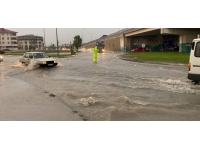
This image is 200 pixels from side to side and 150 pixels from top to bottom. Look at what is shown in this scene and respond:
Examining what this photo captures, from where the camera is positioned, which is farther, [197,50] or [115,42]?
[115,42]

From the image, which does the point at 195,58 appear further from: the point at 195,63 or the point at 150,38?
the point at 150,38

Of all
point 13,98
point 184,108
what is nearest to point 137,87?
point 184,108

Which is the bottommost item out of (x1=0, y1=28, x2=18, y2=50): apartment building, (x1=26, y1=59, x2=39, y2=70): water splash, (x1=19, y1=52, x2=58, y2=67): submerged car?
(x1=26, y1=59, x2=39, y2=70): water splash

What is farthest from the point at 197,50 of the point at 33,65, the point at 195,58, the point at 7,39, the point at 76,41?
the point at 7,39

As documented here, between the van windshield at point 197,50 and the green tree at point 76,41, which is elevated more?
the green tree at point 76,41

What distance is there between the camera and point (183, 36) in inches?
1753

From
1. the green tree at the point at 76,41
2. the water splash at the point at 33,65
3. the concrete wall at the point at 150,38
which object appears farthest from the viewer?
the green tree at the point at 76,41

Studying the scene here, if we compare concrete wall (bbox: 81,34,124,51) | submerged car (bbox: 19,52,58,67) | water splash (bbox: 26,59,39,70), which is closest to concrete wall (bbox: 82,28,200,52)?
concrete wall (bbox: 81,34,124,51)

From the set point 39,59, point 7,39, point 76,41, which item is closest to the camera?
point 39,59

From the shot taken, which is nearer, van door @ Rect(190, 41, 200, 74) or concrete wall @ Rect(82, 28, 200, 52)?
van door @ Rect(190, 41, 200, 74)

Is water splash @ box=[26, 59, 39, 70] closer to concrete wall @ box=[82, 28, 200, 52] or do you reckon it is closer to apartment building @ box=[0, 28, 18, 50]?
concrete wall @ box=[82, 28, 200, 52]

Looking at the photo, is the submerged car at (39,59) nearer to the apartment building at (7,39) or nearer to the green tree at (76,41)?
the green tree at (76,41)

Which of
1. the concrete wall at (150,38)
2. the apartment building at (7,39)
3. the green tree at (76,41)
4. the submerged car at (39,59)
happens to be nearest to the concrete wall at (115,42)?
the concrete wall at (150,38)

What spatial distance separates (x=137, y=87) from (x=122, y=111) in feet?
11.0
